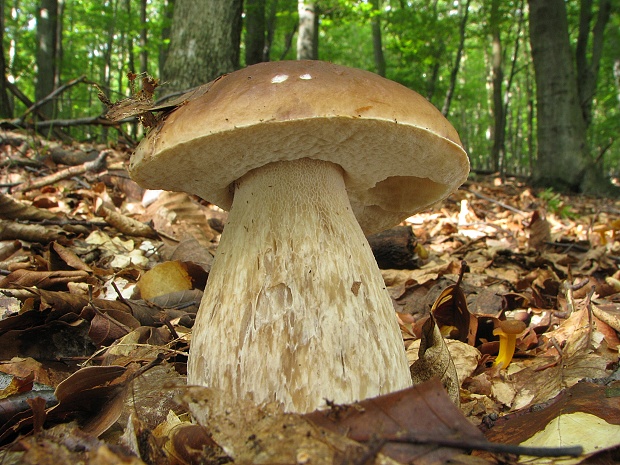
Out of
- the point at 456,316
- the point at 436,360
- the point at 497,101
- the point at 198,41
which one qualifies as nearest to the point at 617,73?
the point at 497,101

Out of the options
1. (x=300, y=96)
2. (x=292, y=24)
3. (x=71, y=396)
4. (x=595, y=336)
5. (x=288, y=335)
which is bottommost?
(x=595, y=336)

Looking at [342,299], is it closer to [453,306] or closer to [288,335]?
[288,335]

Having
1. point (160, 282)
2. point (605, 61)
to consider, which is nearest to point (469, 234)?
point (160, 282)

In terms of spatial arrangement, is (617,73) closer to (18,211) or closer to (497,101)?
(497,101)

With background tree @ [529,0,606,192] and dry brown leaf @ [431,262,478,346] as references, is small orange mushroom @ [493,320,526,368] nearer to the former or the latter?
dry brown leaf @ [431,262,478,346]

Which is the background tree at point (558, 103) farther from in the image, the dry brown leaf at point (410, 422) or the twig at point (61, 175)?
the dry brown leaf at point (410, 422)

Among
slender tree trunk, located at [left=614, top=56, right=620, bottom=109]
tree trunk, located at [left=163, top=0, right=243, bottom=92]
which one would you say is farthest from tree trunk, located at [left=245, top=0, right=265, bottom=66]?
slender tree trunk, located at [left=614, top=56, right=620, bottom=109]
